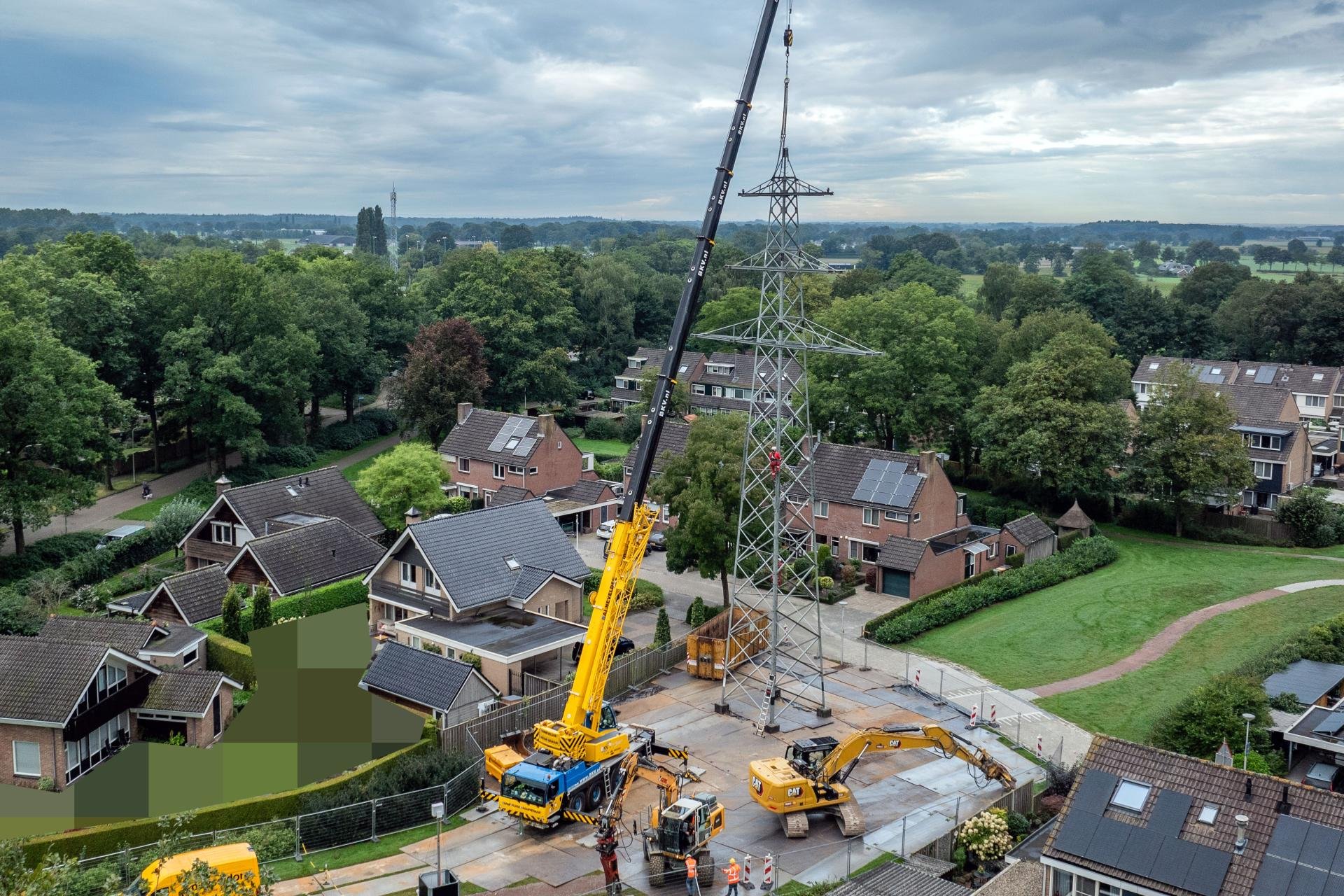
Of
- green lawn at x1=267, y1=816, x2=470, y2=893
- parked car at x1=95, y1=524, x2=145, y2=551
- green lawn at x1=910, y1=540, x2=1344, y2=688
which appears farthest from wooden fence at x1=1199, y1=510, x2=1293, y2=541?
parked car at x1=95, y1=524, x2=145, y2=551

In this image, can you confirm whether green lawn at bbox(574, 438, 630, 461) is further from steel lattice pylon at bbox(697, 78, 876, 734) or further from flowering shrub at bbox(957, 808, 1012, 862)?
flowering shrub at bbox(957, 808, 1012, 862)

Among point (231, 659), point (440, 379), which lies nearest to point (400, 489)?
point (231, 659)

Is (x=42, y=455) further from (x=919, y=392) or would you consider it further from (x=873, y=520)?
(x=919, y=392)

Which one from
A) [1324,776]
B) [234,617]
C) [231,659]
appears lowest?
[231,659]

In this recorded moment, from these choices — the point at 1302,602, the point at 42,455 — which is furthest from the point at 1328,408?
the point at 42,455

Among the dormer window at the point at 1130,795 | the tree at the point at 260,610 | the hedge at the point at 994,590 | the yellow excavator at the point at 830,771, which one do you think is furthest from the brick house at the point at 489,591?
the dormer window at the point at 1130,795

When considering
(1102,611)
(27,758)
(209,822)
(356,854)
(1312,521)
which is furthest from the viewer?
(1312,521)

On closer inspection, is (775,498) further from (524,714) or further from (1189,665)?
(1189,665)
